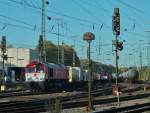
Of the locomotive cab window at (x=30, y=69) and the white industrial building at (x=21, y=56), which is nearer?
the locomotive cab window at (x=30, y=69)

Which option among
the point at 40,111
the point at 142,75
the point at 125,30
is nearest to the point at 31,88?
the point at 125,30

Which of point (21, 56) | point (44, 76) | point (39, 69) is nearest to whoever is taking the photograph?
point (44, 76)

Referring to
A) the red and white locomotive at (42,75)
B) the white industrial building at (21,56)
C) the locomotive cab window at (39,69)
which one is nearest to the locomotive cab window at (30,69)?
the red and white locomotive at (42,75)

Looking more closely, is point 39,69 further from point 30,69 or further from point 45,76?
point 30,69

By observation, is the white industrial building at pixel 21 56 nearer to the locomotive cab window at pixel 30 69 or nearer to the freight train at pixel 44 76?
the freight train at pixel 44 76

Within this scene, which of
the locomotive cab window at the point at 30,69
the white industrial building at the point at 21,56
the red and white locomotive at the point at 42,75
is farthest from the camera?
the white industrial building at the point at 21,56

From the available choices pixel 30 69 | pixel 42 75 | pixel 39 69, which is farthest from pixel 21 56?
pixel 42 75

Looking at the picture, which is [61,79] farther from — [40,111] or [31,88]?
[40,111]

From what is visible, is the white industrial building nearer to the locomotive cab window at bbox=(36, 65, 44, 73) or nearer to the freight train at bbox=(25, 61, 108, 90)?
the freight train at bbox=(25, 61, 108, 90)

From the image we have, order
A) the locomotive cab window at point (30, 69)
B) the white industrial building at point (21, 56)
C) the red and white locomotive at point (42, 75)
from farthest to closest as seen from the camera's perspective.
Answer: the white industrial building at point (21, 56) → the locomotive cab window at point (30, 69) → the red and white locomotive at point (42, 75)

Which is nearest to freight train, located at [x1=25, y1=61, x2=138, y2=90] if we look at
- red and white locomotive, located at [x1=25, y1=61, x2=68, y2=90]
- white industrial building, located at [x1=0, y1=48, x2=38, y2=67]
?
red and white locomotive, located at [x1=25, y1=61, x2=68, y2=90]

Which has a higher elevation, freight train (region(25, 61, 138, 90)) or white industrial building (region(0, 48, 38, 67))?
white industrial building (region(0, 48, 38, 67))

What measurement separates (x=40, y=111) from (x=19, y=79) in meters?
61.0

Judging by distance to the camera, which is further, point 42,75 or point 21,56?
point 21,56
